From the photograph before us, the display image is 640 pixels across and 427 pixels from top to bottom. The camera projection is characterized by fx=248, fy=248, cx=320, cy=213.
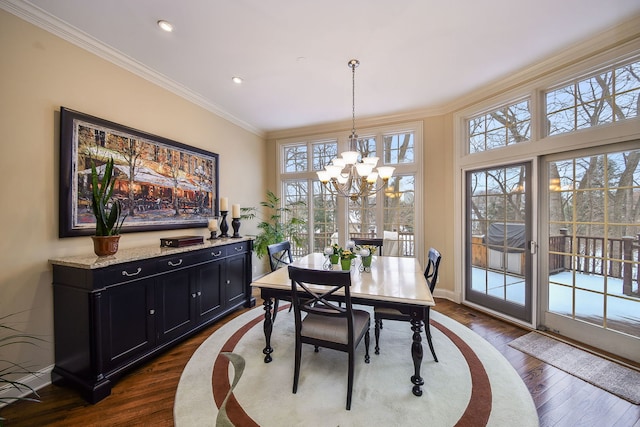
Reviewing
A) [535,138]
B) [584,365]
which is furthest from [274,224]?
[584,365]

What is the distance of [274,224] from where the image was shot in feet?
16.6

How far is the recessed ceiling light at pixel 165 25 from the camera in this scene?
212 centimetres

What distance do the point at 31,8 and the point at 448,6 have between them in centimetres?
329

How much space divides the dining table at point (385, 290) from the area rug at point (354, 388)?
0.17 m

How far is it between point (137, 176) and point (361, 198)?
330cm

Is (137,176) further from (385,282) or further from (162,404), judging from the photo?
(385,282)

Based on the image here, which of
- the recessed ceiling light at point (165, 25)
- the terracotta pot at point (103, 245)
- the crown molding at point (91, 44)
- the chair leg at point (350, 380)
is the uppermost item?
the recessed ceiling light at point (165, 25)

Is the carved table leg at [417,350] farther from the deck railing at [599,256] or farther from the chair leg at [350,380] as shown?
the deck railing at [599,256]

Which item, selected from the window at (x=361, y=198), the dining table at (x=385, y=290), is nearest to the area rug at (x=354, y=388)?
the dining table at (x=385, y=290)

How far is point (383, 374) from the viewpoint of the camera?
2.14 meters

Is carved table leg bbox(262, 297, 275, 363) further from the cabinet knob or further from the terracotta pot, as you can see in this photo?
the terracotta pot

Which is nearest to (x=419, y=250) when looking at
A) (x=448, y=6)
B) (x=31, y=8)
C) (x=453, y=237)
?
(x=453, y=237)

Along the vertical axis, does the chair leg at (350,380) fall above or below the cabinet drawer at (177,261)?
below

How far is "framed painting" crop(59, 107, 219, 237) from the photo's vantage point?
7.11 feet
